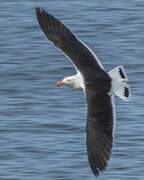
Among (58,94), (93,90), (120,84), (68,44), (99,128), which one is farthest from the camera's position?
(58,94)

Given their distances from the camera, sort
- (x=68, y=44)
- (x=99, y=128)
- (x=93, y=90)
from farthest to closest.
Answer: (x=68, y=44)
(x=93, y=90)
(x=99, y=128)

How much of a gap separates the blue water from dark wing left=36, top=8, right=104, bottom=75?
1353mm

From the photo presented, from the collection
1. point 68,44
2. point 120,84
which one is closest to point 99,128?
point 120,84

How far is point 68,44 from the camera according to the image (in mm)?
11000

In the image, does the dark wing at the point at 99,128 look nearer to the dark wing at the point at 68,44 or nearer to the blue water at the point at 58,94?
the dark wing at the point at 68,44

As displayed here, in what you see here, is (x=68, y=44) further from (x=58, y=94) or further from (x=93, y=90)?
(x=58, y=94)

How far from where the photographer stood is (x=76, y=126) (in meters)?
13.1

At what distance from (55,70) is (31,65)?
47cm

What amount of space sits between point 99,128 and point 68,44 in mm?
1213

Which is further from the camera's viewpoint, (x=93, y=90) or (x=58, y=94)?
(x=58, y=94)

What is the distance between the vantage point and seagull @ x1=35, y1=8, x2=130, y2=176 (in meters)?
9.99

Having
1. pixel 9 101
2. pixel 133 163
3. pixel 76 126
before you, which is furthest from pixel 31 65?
pixel 133 163

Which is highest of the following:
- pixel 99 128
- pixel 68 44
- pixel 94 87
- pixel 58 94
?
pixel 68 44

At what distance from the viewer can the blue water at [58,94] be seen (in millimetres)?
12094
